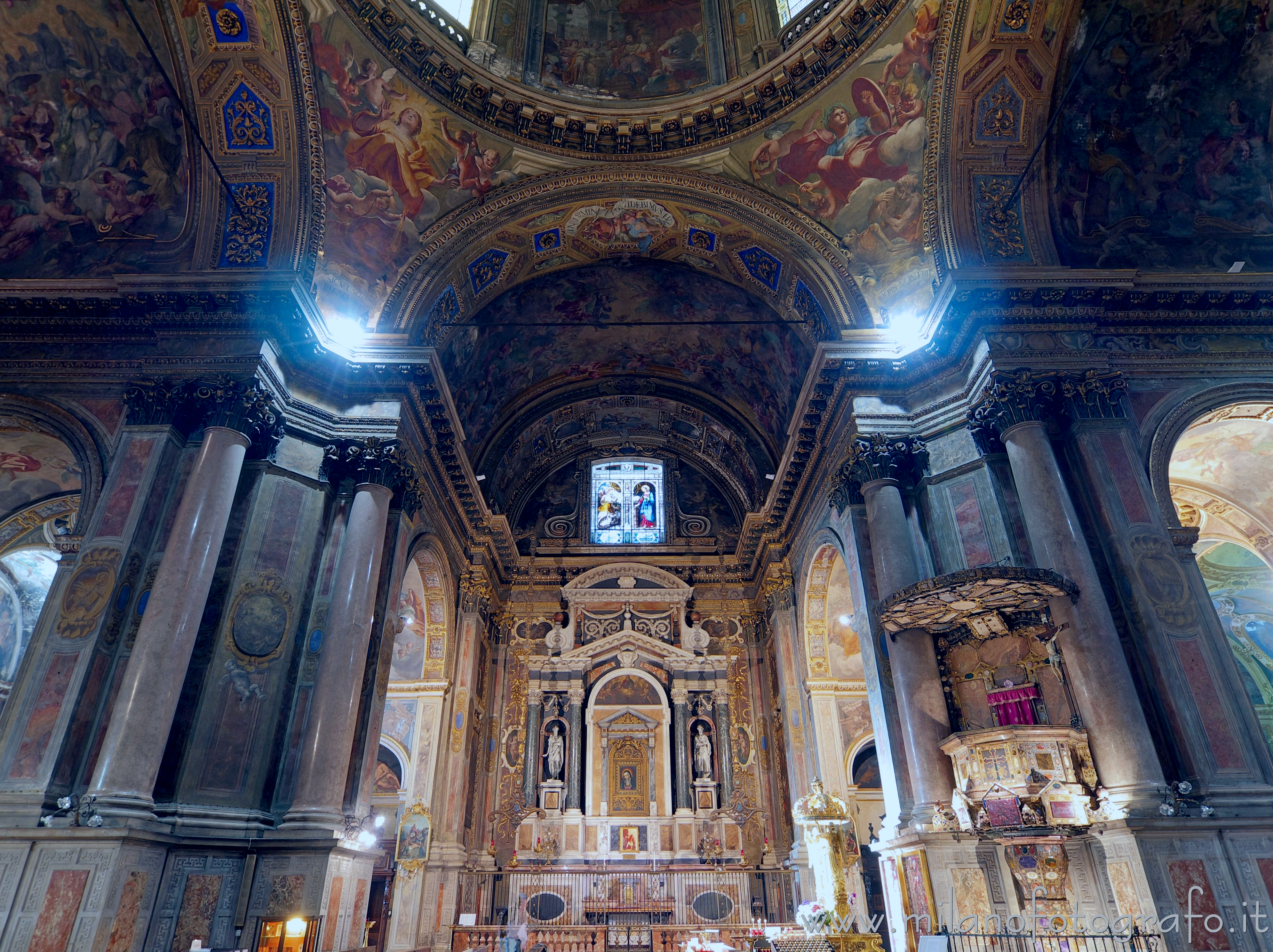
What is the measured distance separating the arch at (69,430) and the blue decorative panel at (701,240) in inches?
447

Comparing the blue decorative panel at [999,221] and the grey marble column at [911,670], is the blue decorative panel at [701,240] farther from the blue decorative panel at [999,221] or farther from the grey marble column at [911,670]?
the grey marble column at [911,670]

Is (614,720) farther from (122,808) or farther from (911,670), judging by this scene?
(122,808)

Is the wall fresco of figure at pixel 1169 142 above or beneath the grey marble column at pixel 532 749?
above

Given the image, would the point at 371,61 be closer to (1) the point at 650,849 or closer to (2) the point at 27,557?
(2) the point at 27,557

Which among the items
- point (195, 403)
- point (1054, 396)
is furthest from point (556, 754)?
point (1054, 396)

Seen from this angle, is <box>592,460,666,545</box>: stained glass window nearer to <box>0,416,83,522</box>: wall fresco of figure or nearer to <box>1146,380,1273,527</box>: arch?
<box>0,416,83,522</box>: wall fresco of figure

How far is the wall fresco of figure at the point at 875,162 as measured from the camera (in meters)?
13.2

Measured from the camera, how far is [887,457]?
40.8 ft

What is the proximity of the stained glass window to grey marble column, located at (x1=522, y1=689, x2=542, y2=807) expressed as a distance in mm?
4798

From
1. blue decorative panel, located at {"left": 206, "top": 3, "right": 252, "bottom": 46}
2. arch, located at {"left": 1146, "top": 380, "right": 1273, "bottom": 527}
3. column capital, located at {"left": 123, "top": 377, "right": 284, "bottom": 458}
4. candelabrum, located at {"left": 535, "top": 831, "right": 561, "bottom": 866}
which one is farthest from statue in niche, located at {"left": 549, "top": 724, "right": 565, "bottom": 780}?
blue decorative panel, located at {"left": 206, "top": 3, "right": 252, "bottom": 46}

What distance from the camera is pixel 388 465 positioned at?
1269cm

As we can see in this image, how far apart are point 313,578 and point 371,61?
8784 mm

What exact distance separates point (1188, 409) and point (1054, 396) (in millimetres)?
2068

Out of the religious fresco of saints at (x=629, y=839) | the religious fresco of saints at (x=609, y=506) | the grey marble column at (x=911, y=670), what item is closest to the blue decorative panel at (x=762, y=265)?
the grey marble column at (x=911, y=670)
